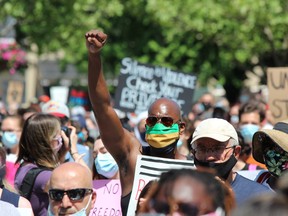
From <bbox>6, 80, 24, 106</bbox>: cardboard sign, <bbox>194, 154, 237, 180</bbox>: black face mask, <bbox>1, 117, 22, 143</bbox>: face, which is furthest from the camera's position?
<bbox>6, 80, 24, 106</bbox>: cardboard sign

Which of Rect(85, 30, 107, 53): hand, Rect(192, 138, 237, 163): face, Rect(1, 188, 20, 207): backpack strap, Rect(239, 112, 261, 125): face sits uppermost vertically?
Rect(85, 30, 107, 53): hand

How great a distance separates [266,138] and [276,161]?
189 mm

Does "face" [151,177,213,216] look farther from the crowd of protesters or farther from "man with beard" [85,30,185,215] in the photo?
"man with beard" [85,30,185,215]

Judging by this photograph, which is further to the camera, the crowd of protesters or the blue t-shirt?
the blue t-shirt

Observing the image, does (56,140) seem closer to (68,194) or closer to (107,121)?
(107,121)

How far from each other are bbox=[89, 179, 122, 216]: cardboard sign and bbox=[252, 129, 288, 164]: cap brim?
33.7 inches

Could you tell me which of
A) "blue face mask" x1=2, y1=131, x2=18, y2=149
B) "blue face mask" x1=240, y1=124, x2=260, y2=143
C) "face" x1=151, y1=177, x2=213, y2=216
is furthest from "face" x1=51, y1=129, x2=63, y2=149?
"face" x1=151, y1=177, x2=213, y2=216

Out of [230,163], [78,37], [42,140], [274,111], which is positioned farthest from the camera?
[78,37]

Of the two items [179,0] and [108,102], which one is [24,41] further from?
[108,102]

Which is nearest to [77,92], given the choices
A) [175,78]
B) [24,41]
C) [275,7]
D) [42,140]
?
[24,41]

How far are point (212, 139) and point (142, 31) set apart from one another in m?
20.5

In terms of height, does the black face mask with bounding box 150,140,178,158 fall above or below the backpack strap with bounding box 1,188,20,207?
above

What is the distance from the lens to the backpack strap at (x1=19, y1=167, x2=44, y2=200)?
6133mm

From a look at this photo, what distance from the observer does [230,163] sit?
5.05 metres
